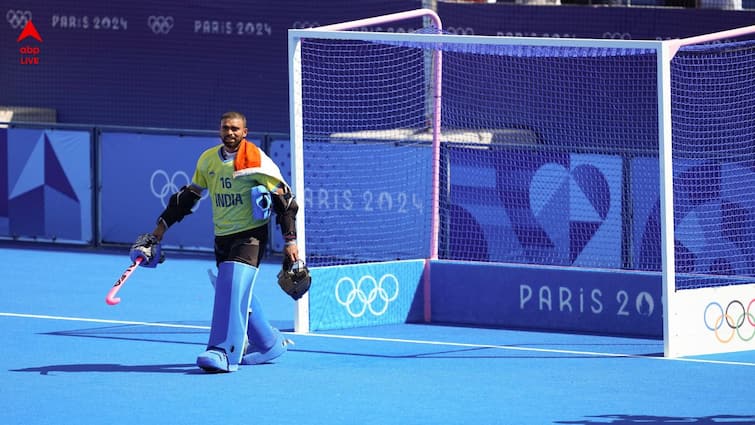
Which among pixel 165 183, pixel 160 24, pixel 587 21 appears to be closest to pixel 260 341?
pixel 165 183

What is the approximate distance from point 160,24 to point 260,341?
36.0 feet

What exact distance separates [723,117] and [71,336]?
697 cm

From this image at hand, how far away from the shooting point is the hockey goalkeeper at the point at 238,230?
39.3ft

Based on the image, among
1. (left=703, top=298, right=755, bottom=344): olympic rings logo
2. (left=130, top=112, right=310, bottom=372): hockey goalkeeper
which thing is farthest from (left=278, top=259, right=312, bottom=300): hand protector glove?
(left=703, top=298, right=755, bottom=344): olympic rings logo

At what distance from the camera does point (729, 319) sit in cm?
1330

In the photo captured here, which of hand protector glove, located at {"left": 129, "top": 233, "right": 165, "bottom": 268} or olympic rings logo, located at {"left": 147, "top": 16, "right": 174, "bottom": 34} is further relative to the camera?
olympic rings logo, located at {"left": 147, "top": 16, "right": 174, "bottom": 34}

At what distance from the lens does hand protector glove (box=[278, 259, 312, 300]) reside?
40.1 feet

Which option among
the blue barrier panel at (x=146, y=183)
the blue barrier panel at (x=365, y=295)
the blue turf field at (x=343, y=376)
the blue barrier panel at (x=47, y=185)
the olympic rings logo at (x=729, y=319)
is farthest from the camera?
the blue barrier panel at (x=47, y=185)

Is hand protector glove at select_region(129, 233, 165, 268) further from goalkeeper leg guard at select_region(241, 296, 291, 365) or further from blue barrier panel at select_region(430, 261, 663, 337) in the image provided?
blue barrier panel at select_region(430, 261, 663, 337)

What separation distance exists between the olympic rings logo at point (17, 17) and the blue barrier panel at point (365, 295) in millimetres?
10741

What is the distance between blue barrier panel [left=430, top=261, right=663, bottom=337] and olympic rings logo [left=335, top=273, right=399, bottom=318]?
54 cm

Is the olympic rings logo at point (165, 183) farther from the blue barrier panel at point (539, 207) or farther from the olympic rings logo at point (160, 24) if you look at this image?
the blue barrier panel at point (539, 207)

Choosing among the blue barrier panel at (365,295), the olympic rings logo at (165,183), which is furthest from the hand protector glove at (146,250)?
the olympic rings logo at (165,183)

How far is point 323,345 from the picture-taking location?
13.6 meters
